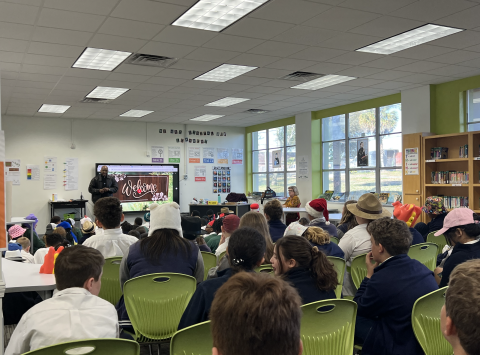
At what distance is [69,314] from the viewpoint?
1.66 meters

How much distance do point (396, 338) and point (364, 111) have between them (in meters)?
8.30

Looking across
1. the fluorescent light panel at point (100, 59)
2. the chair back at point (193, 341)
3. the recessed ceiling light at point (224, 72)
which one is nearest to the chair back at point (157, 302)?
the chair back at point (193, 341)

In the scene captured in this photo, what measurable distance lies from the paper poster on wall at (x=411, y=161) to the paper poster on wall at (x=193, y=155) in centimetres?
634

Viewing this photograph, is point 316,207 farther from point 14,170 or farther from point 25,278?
point 14,170

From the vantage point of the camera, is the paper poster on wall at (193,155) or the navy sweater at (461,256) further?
the paper poster on wall at (193,155)

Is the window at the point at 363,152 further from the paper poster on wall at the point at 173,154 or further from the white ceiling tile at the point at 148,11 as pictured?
the white ceiling tile at the point at 148,11

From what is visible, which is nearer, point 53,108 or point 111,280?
point 111,280

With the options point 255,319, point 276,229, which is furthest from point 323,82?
point 255,319

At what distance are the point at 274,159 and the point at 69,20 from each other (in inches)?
342

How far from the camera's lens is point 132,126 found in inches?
472

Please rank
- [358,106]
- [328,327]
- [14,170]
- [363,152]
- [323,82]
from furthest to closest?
[14,170]
[363,152]
[358,106]
[323,82]
[328,327]

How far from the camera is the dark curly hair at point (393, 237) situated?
94.0 inches

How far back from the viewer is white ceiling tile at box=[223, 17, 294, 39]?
186 inches

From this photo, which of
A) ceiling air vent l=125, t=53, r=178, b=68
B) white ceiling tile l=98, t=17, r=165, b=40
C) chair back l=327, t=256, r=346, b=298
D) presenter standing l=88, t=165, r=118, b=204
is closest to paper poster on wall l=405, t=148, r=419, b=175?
ceiling air vent l=125, t=53, r=178, b=68
